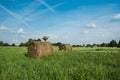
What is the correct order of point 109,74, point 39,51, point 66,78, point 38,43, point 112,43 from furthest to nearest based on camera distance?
1. point 112,43
2. point 38,43
3. point 39,51
4. point 109,74
5. point 66,78

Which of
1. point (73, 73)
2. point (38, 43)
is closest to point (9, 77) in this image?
point (73, 73)

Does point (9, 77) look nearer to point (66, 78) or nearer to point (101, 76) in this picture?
point (66, 78)

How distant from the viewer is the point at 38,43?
74.7 ft

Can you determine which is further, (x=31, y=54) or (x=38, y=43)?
(x=38, y=43)

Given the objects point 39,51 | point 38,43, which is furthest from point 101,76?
point 38,43

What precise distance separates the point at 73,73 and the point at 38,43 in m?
15.4

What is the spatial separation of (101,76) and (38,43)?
1613cm

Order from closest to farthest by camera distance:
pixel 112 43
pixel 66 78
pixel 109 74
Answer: pixel 66 78 → pixel 109 74 → pixel 112 43

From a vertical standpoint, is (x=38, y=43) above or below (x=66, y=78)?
above

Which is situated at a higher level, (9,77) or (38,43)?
(38,43)

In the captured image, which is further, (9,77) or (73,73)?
(73,73)

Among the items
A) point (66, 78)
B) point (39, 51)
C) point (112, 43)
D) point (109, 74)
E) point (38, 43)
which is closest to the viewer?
point (66, 78)

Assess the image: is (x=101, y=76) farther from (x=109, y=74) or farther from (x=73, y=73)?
(x=73, y=73)

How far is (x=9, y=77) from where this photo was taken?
23.7 feet
